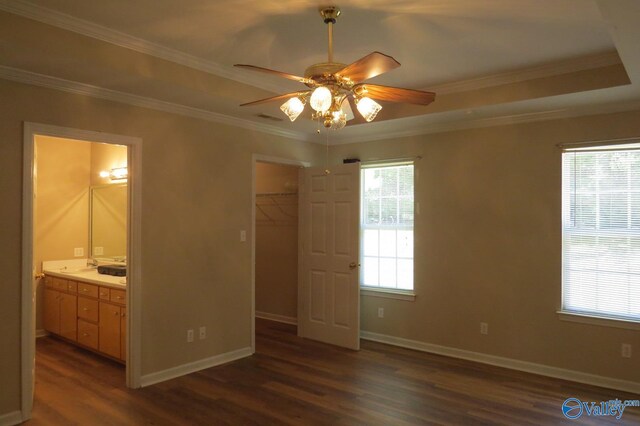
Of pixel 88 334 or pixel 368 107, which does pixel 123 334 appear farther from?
pixel 368 107

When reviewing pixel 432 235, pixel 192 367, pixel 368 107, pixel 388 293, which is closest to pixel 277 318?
pixel 388 293

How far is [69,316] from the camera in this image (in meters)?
4.93

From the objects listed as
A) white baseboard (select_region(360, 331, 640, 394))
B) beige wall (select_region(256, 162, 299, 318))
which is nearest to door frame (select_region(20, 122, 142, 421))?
beige wall (select_region(256, 162, 299, 318))

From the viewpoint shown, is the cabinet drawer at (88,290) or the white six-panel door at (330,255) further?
the white six-panel door at (330,255)

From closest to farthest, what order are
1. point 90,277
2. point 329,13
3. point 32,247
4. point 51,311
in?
point 329,13 < point 32,247 < point 90,277 < point 51,311

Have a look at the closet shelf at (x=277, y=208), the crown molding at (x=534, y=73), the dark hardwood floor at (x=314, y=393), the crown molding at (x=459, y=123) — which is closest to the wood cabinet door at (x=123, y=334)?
the dark hardwood floor at (x=314, y=393)

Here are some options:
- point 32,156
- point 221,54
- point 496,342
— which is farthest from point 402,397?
point 32,156

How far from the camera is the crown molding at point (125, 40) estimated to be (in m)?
2.63

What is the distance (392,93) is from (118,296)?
3.24 metres

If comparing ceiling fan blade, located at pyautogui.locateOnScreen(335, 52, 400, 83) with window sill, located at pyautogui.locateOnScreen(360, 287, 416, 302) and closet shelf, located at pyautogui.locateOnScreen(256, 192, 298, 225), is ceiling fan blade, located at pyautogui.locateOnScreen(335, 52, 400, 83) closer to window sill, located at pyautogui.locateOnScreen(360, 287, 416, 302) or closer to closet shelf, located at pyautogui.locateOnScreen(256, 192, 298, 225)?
window sill, located at pyautogui.locateOnScreen(360, 287, 416, 302)

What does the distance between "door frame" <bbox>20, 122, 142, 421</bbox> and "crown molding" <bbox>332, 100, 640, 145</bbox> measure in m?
2.45

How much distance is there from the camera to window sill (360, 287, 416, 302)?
4.95 m

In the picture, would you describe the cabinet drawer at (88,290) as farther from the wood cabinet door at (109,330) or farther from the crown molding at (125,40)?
the crown molding at (125,40)

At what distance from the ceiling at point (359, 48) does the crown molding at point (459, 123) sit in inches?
0.8
